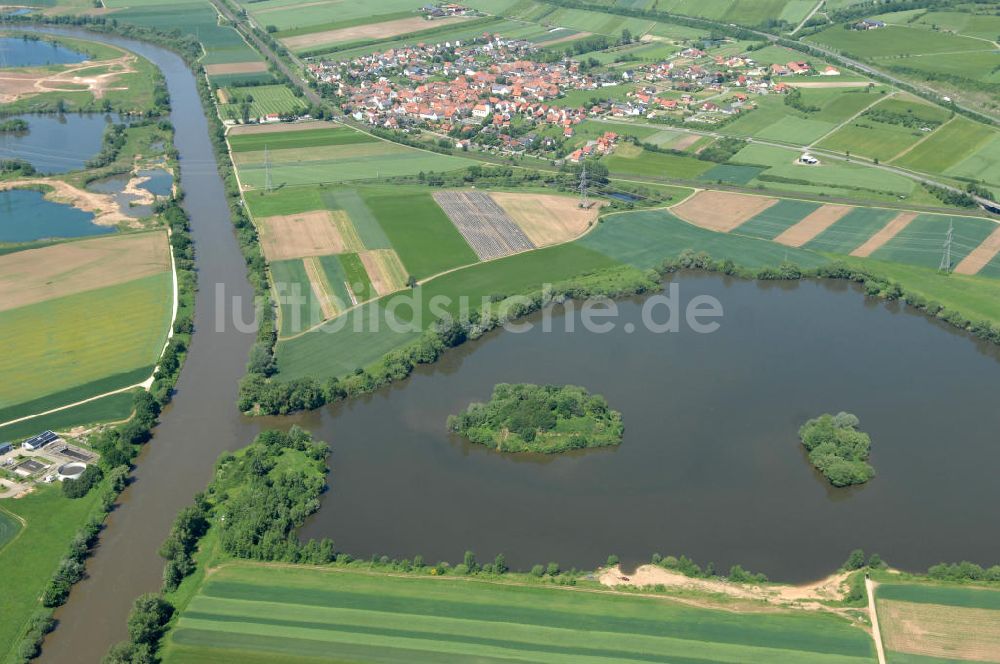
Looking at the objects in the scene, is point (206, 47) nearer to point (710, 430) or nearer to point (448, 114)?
point (448, 114)

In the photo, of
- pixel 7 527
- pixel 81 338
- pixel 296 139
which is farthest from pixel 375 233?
pixel 7 527

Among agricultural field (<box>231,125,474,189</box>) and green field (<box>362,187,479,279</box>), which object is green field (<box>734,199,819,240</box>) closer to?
green field (<box>362,187,479,279</box>)

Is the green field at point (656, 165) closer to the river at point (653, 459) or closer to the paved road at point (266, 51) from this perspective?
the river at point (653, 459)

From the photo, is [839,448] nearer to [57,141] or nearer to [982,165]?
[982,165]

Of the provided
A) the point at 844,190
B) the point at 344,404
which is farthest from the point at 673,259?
the point at 344,404

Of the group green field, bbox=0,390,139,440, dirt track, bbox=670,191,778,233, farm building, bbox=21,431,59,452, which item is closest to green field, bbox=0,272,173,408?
green field, bbox=0,390,139,440

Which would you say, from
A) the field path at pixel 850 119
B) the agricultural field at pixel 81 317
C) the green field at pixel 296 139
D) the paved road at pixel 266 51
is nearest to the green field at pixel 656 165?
the field path at pixel 850 119
